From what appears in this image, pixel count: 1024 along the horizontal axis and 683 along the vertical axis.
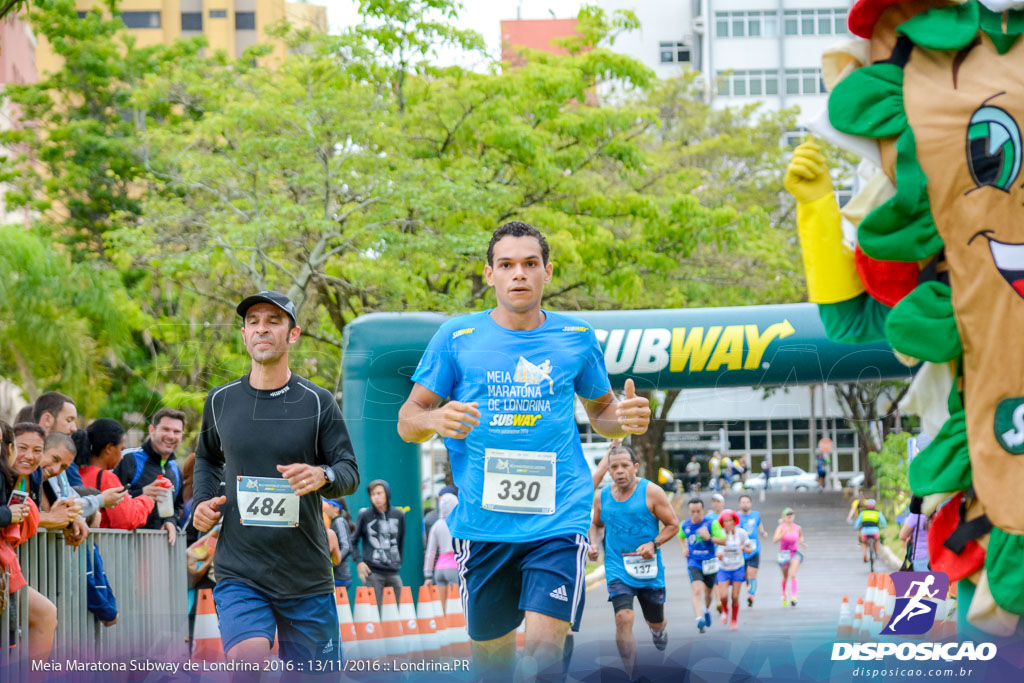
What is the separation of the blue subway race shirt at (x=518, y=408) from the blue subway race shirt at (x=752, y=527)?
7.95 metres

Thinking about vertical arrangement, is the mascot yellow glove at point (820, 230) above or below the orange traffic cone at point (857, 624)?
above

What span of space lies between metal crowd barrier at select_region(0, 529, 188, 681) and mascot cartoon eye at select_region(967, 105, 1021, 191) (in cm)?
336

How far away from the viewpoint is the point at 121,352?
1880 centimetres

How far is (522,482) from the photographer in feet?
14.7

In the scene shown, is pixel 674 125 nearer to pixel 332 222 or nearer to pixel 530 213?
pixel 530 213

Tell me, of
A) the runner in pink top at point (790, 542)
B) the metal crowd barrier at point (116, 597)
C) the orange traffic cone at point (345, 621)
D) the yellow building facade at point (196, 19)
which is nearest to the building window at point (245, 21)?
the yellow building facade at point (196, 19)

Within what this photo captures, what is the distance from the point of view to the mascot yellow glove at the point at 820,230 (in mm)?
4238

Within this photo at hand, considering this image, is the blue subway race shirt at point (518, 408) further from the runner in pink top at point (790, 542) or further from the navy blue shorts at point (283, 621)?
the runner in pink top at point (790, 542)

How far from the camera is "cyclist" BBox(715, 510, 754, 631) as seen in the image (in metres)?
11.8

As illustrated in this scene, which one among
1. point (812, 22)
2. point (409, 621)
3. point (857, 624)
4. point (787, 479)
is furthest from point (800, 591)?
point (812, 22)

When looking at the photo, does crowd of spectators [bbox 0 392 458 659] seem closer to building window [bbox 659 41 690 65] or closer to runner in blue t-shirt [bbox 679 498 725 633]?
runner in blue t-shirt [bbox 679 498 725 633]

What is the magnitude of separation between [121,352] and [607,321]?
12.2 m

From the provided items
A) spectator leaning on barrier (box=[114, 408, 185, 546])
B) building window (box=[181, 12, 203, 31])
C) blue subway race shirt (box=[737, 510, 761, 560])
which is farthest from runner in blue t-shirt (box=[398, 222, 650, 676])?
building window (box=[181, 12, 203, 31])

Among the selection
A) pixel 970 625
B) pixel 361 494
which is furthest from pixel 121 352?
pixel 970 625
